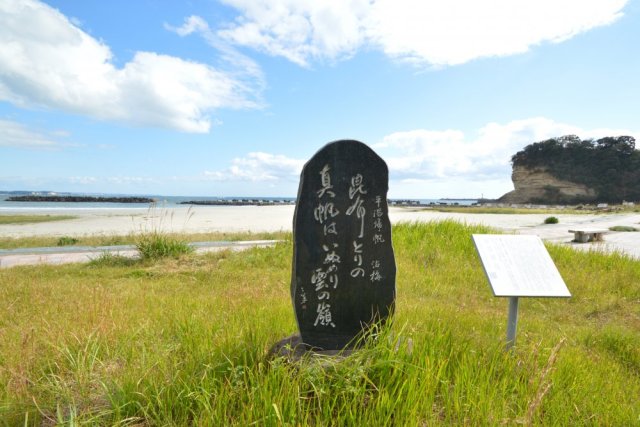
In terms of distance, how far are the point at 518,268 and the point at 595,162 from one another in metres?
76.1

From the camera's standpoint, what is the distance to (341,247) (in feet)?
10.4

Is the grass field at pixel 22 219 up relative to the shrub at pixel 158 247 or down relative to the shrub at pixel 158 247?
down

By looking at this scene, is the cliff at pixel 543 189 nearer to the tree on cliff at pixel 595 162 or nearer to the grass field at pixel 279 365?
the tree on cliff at pixel 595 162

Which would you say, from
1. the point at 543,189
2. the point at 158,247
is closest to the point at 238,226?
the point at 158,247

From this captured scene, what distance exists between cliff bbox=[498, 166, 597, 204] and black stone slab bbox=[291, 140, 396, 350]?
7138 centimetres

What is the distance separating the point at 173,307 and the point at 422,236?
7626mm

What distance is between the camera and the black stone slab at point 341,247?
3072 millimetres

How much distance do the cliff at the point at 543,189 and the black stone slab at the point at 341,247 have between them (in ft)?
234

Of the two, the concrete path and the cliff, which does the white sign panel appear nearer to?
the concrete path

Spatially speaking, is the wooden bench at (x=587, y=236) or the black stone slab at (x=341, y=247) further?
the wooden bench at (x=587, y=236)

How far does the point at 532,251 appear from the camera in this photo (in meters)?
3.74

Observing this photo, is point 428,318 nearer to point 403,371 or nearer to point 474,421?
point 403,371

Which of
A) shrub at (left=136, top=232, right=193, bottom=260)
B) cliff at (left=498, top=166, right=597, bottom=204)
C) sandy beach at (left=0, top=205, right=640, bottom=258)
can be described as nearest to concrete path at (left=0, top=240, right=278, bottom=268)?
shrub at (left=136, top=232, right=193, bottom=260)

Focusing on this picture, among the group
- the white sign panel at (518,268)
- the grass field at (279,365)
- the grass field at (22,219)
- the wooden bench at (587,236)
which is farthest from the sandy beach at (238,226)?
the white sign panel at (518,268)
